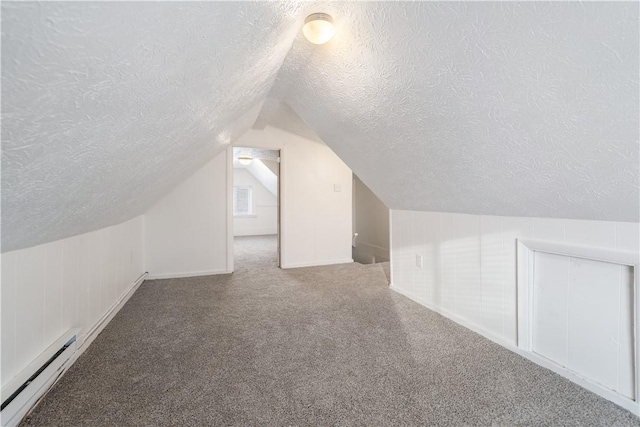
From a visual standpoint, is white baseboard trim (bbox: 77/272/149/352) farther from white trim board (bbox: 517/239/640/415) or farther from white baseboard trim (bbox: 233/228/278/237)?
white baseboard trim (bbox: 233/228/278/237)

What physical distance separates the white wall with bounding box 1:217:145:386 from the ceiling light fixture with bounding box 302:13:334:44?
5.12 ft

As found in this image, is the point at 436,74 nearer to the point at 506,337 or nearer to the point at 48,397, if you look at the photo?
the point at 506,337

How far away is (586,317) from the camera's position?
141 centimetres

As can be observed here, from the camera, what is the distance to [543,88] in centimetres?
95

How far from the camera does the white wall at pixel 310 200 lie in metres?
3.96

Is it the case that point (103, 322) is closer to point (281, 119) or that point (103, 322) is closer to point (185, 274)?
point (185, 274)

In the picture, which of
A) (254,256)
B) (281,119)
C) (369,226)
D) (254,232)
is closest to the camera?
(281,119)

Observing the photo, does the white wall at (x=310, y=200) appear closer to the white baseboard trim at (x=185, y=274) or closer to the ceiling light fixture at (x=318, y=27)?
the white baseboard trim at (x=185, y=274)

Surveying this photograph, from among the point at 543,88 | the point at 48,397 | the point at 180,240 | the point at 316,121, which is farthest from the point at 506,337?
the point at 180,240

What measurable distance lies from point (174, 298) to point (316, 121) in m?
2.11

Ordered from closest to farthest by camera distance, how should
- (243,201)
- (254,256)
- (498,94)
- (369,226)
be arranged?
(498,94) < (254,256) < (369,226) < (243,201)

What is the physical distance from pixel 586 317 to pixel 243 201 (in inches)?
307

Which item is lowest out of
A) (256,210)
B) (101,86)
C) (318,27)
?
(256,210)

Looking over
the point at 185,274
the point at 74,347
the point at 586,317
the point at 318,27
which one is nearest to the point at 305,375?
the point at 74,347
